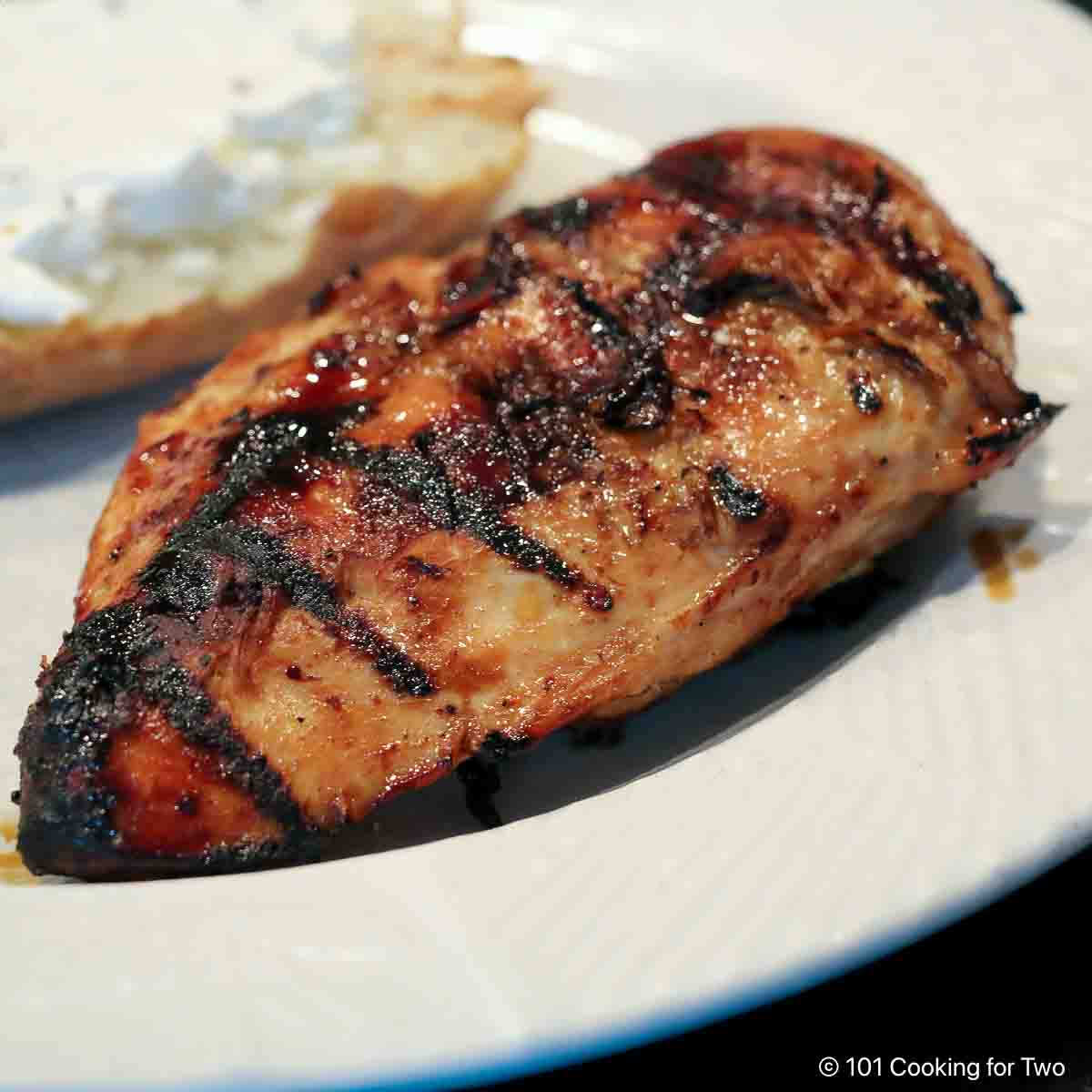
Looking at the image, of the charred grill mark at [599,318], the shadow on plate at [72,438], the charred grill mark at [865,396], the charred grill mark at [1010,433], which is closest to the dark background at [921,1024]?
the charred grill mark at [1010,433]

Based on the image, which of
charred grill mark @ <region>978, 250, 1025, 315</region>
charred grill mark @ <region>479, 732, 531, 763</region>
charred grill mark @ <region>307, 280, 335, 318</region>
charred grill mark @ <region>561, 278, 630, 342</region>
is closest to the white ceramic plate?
charred grill mark @ <region>479, 732, 531, 763</region>

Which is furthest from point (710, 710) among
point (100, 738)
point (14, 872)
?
point (14, 872)

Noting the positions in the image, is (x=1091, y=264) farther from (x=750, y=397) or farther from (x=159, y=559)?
(x=159, y=559)

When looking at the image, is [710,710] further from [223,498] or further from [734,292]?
[223,498]

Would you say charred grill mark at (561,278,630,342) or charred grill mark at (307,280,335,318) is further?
charred grill mark at (307,280,335,318)

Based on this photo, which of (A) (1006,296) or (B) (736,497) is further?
(A) (1006,296)

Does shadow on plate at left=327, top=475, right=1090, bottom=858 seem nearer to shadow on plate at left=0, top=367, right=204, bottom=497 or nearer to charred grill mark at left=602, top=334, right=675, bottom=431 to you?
charred grill mark at left=602, top=334, right=675, bottom=431

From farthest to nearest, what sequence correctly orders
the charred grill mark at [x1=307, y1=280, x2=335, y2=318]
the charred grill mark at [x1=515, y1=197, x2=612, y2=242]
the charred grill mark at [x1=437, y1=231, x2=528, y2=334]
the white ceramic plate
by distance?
1. the charred grill mark at [x1=307, y1=280, x2=335, y2=318]
2. the charred grill mark at [x1=515, y1=197, x2=612, y2=242]
3. the charred grill mark at [x1=437, y1=231, x2=528, y2=334]
4. the white ceramic plate
